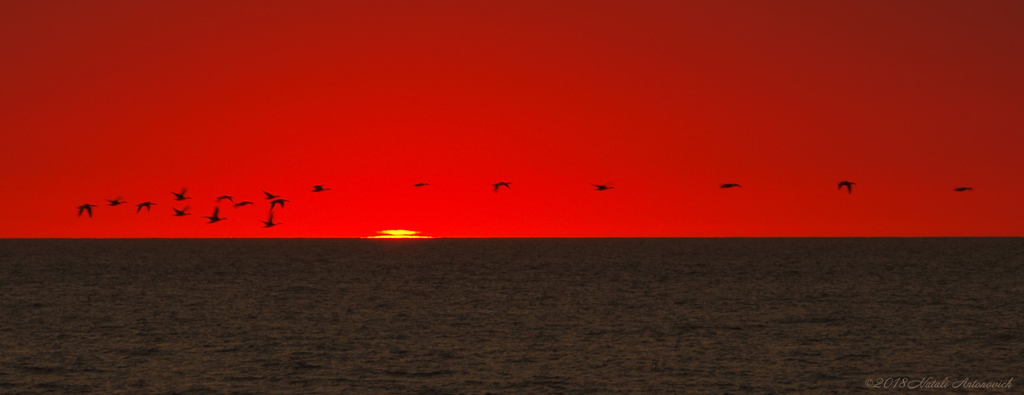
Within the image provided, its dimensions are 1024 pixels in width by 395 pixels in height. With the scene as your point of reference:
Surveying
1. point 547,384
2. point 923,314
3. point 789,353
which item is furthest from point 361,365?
point 923,314

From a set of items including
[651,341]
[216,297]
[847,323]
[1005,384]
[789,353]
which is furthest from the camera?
[216,297]

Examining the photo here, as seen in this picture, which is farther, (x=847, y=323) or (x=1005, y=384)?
(x=847, y=323)

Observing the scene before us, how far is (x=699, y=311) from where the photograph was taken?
72.0m

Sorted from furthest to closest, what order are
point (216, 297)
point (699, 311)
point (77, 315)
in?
point (216, 297) < point (699, 311) < point (77, 315)

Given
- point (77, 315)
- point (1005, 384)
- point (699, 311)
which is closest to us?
point (1005, 384)

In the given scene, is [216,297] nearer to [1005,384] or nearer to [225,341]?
[225,341]

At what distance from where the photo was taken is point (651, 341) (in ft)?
176

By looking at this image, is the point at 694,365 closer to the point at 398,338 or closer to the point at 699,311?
the point at 398,338

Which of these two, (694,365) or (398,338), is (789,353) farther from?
(398,338)

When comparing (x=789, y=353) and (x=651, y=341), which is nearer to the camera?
(x=789, y=353)

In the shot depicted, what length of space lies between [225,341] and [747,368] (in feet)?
90.9

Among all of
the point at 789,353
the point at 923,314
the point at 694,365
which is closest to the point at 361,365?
the point at 694,365

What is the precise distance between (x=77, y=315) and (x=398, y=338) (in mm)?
25834

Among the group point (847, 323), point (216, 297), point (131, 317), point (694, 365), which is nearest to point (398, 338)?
point (694, 365)
